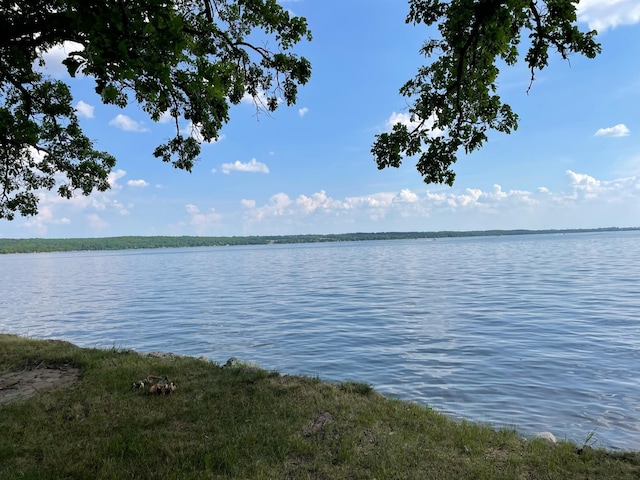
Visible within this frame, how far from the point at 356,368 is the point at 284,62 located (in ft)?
30.1

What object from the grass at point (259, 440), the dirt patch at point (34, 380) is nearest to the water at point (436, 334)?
the grass at point (259, 440)

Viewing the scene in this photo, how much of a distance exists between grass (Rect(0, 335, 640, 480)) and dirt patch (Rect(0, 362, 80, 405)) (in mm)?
543

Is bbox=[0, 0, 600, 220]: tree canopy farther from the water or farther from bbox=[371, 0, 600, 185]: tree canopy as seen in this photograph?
the water

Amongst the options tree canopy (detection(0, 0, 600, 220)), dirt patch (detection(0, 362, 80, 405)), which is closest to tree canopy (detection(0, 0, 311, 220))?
tree canopy (detection(0, 0, 600, 220))

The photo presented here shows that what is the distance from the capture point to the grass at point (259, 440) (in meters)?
5.62

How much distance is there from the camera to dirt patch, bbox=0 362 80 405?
8609 mm

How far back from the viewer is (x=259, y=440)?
252 inches

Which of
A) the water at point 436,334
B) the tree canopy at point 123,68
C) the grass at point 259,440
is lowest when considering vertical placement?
the water at point 436,334

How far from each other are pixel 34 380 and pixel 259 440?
242 inches

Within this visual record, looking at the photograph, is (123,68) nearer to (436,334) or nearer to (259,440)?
(259,440)

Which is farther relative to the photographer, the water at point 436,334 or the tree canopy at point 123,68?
the water at point 436,334

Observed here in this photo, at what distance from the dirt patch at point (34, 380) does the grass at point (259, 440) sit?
54cm

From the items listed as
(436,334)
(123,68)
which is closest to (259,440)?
(123,68)

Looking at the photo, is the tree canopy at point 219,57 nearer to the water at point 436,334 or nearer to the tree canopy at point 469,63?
the tree canopy at point 469,63
